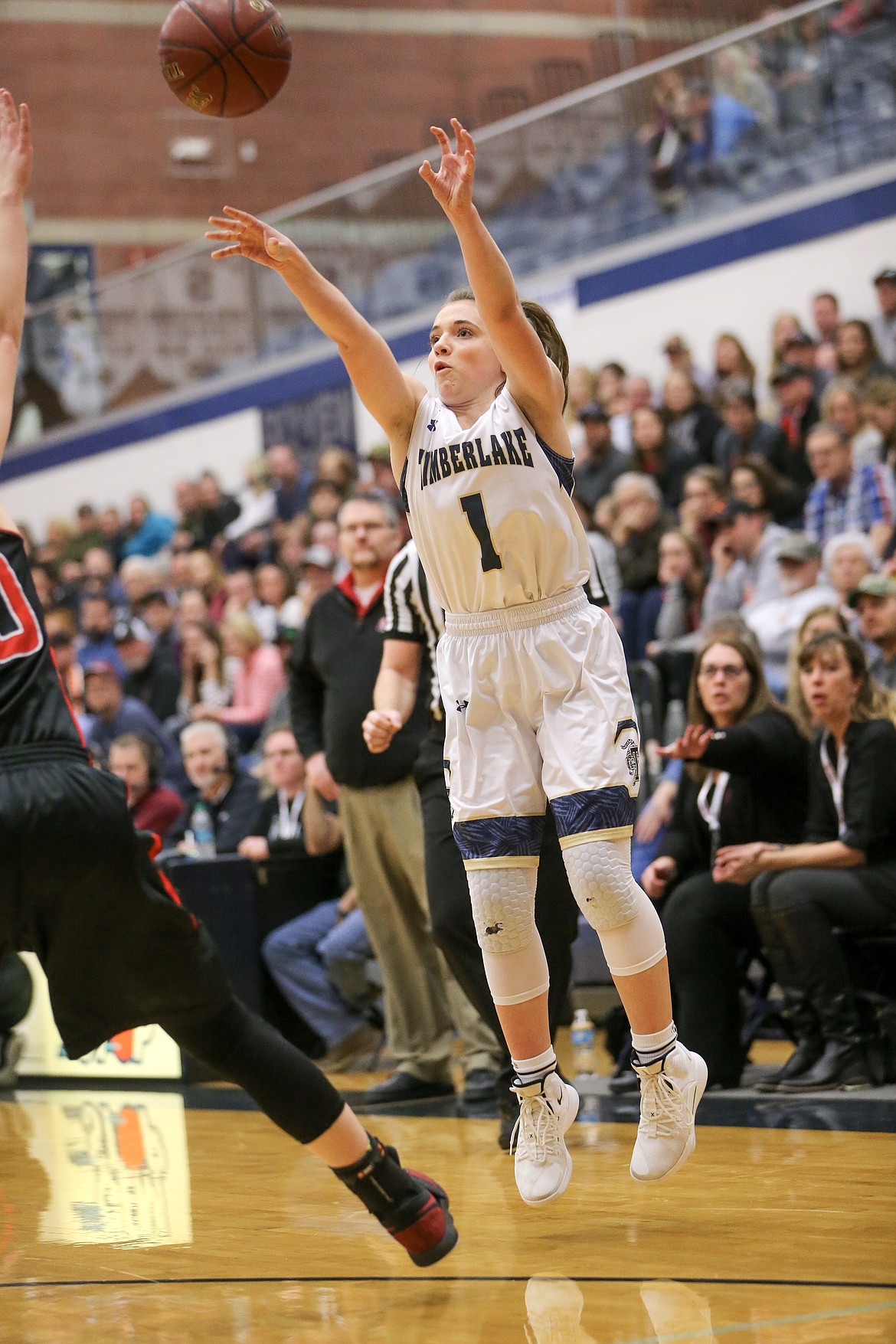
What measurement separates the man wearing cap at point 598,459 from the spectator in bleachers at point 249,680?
247 cm

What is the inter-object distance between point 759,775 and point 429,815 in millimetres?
1376

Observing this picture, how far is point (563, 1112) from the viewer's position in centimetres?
418

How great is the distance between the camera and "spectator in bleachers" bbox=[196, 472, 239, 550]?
16.8m

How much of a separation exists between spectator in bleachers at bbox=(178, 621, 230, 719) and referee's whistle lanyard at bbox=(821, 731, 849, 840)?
647cm

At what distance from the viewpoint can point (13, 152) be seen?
3.75 m

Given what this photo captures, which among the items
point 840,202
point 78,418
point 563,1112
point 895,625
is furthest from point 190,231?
point 563,1112

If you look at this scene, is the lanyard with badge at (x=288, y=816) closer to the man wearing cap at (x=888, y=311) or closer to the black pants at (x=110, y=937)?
the black pants at (x=110, y=937)

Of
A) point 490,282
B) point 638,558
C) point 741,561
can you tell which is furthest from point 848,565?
point 490,282

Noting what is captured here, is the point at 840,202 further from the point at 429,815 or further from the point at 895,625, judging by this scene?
the point at 429,815

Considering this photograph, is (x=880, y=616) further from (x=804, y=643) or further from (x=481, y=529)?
(x=481, y=529)

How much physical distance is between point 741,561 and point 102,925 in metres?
6.65

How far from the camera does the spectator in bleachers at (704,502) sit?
392 inches

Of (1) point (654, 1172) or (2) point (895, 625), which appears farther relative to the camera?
(2) point (895, 625)

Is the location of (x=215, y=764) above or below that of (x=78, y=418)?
below
